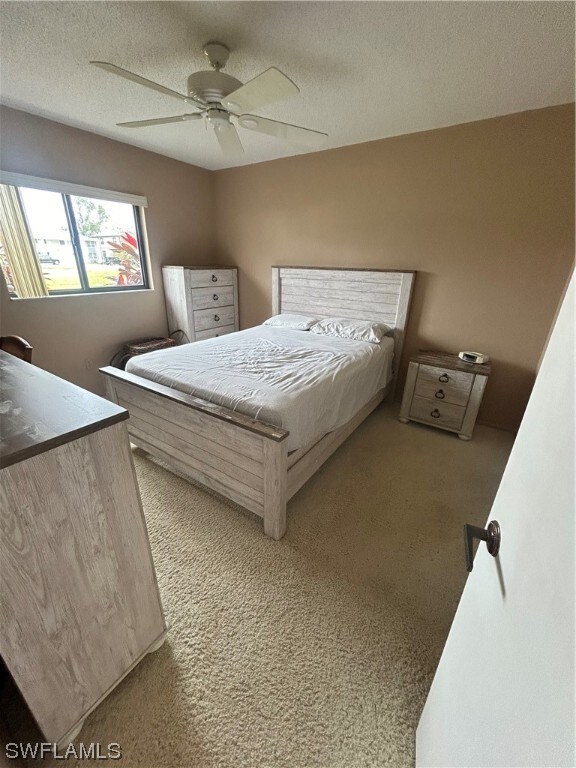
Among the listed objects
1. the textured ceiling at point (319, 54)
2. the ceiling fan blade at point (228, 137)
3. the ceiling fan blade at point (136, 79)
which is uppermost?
the textured ceiling at point (319, 54)

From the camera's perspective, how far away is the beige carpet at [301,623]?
1.00m

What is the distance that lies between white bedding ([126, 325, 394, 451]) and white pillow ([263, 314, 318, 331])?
0.32m

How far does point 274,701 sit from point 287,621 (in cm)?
26

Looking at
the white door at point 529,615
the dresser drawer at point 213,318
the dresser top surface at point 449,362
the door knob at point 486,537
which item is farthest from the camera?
the dresser drawer at point 213,318

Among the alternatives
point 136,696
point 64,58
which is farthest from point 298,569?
point 64,58

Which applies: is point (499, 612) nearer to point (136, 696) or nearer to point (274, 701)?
point (274, 701)

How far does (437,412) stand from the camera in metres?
2.71

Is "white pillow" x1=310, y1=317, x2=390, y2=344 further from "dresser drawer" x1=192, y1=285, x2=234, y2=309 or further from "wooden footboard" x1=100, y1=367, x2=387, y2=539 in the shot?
"dresser drawer" x1=192, y1=285, x2=234, y2=309

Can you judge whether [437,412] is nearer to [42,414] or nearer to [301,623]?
[301,623]

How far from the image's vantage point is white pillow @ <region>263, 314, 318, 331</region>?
3.23 metres

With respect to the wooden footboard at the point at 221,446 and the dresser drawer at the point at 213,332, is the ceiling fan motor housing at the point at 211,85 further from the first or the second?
the dresser drawer at the point at 213,332

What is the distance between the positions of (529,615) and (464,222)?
2.95 m
